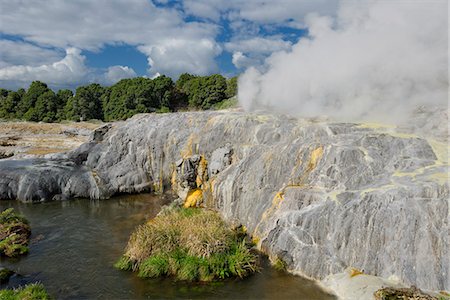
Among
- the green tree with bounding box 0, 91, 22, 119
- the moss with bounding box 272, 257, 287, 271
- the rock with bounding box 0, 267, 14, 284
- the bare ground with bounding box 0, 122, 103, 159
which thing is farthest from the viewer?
the green tree with bounding box 0, 91, 22, 119

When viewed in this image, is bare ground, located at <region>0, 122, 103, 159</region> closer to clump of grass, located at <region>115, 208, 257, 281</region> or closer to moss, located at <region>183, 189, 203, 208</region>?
moss, located at <region>183, 189, 203, 208</region>

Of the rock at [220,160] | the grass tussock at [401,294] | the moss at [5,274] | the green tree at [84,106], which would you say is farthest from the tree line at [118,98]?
the grass tussock at [401,294]

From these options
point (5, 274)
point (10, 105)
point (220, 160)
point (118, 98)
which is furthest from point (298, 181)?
point (10, 105)

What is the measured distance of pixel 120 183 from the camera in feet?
107

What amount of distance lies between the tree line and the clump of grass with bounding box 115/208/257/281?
172 ft

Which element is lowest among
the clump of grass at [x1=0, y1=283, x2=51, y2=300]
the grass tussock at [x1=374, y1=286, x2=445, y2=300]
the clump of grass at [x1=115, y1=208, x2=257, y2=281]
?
the clump of grass at [x1=0, y1=283, x2=51, y2=300]

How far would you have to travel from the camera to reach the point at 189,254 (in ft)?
59.4

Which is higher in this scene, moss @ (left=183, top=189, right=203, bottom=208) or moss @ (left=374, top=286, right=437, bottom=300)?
moss @ (left=183, top=189, right=203, bottom=208)

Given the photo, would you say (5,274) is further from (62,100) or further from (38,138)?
(62,100)

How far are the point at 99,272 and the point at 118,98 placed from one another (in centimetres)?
6511

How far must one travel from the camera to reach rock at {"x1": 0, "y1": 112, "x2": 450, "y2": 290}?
1648 centimetres

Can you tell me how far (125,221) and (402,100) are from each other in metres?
20.5

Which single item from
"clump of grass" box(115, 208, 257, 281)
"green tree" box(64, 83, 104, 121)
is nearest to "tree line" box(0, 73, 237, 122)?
"green tree" box(64, 83, 104, 121)

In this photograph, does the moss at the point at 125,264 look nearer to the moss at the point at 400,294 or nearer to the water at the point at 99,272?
the water at the point at 99,272
